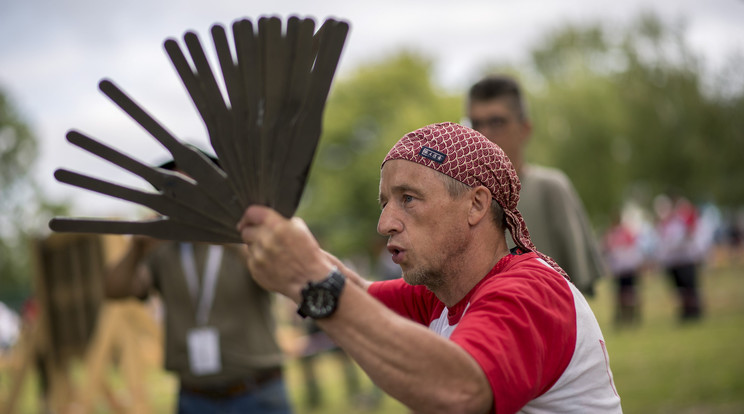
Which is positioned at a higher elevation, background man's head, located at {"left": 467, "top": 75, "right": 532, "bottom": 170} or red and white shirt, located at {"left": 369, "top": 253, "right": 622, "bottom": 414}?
background man's head, located at {"left": 467, "top": 75, "right": 532, "bottom": 170}

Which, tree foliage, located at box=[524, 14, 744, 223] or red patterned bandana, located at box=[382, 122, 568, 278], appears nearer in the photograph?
red patterned bandana, located at box=[382, 122, 568, 278]

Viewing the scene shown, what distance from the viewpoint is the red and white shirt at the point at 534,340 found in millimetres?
1709

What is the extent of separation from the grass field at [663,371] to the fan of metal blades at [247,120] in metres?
3.20

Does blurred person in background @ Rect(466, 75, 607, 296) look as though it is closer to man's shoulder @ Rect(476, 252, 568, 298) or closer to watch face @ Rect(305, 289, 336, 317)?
man's shoulder @ Rect(476, 252, 568, 298)

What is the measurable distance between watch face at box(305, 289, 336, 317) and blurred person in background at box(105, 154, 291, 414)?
2985 millimetres

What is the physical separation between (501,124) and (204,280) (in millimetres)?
2244

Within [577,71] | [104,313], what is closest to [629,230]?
[104,313]

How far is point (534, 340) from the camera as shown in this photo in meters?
1.78

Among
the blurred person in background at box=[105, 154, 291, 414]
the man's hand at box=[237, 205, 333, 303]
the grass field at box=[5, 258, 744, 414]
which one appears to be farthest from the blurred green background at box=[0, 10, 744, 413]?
the blurred person in background at box=[105, 154, 291, 414]

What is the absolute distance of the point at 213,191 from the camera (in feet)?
5.75

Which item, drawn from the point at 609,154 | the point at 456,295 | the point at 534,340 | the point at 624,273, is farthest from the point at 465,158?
the point at 609,154

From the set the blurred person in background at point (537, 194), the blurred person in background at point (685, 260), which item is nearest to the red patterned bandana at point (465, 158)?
the blurred person in background at point (537, 194)

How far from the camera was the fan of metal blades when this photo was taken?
66.4 inches

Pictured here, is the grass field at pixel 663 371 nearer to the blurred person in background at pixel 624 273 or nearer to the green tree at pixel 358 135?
the blurred person in background at pixel 624 273
